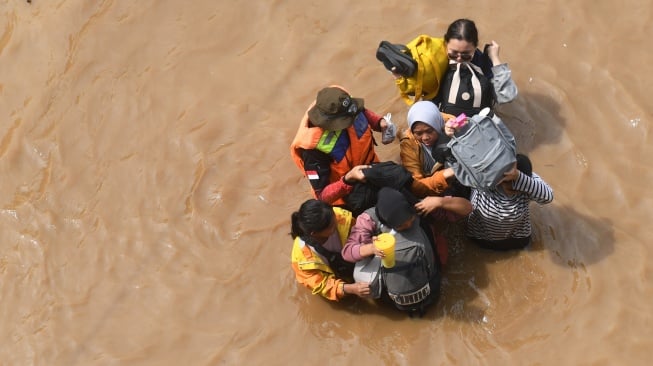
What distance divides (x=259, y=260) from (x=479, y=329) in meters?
1.60

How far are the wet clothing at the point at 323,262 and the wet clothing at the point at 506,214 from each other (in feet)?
2.77

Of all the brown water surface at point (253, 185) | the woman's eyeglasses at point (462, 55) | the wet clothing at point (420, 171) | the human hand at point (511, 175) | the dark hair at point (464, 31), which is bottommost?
the brown water surface at point (253, 185)

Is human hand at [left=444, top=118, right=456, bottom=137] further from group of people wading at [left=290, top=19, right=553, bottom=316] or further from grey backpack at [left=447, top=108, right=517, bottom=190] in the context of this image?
grey backpack at [left=447, top=108, right=517, bottom=190]

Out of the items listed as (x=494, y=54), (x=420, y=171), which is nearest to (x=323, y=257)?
(x=420, y=171)

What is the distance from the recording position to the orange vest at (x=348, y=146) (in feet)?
13.6

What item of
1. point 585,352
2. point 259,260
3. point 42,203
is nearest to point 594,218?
point 585,352

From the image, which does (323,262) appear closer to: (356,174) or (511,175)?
(356,174)

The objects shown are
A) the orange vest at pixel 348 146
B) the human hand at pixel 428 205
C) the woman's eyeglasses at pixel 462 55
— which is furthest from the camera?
the woman's eyeglasses at pixel 462 55

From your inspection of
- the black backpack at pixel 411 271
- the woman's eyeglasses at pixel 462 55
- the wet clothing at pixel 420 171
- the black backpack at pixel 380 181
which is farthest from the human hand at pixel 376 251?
the woman's eyeglasses at pixel 462 55

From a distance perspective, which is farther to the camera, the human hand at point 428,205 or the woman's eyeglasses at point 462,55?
the woman's eyeglasses at point 462,55

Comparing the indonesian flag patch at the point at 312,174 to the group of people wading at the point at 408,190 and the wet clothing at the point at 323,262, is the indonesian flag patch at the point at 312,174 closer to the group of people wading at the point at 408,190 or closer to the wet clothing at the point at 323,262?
the group of people wading at the point at 408,190

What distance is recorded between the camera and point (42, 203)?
5.08 metres

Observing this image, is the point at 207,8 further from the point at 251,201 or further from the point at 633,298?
the point at 633,298

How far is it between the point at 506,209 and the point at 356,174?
95 centimetres
